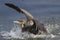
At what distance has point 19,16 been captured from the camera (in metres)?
16.4

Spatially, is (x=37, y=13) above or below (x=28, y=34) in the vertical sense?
above

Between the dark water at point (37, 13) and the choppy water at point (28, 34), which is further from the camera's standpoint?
the dark water at point (37, 13)

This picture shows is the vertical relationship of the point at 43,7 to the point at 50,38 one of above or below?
above

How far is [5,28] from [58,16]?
2676 mm

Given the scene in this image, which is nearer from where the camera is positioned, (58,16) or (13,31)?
(13,31)

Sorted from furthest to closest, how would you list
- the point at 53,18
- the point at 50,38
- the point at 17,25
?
the point at 53,18, the point at 17,25, the point at 50,38

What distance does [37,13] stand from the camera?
16875 millimetres

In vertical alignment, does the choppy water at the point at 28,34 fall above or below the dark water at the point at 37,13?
below

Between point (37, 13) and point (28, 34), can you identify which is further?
point (37, 13)

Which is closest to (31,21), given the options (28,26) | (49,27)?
(28,26)

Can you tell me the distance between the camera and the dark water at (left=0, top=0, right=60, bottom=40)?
49.5 ft

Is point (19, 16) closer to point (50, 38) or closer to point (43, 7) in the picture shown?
point (43, 7)

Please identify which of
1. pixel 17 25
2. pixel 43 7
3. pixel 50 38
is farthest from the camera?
pixel 43 7

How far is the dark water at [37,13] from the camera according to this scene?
49.5 feet
